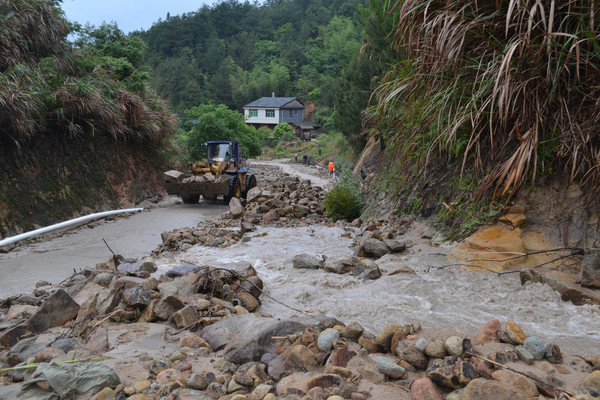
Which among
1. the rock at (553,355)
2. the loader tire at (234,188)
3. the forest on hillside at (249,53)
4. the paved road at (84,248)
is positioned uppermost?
the forest on hillside at (249,53)

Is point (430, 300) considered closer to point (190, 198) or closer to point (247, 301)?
point (247, 301)

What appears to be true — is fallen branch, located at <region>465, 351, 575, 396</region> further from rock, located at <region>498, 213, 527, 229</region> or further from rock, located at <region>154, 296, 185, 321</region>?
rock, located at <region>498, 213, 527, 229</region>

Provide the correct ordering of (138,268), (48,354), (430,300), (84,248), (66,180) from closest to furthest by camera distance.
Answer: (48,354) < (430,300) < (138,268) < (84,248) < (66,180)

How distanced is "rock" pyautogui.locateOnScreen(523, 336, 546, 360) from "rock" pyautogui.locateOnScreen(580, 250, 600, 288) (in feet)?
6.03

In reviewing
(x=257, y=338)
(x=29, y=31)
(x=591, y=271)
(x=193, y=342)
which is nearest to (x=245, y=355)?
(x=257, y=338)

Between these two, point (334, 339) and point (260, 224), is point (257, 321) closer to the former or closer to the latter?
point (334, 339)

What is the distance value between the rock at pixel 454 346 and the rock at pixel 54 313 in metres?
3.49

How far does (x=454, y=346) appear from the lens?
2615 millimetres

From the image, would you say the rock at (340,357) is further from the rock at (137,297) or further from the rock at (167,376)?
the rock at (137,297)

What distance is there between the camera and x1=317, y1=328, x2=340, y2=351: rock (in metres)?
2.96

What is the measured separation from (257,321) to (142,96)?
17.7m

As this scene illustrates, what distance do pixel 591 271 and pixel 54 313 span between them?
4850 mm

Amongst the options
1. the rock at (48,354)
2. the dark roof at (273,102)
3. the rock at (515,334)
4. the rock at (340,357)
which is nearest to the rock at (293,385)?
the rock at (340,357)

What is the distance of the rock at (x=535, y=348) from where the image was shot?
2.62 meters
